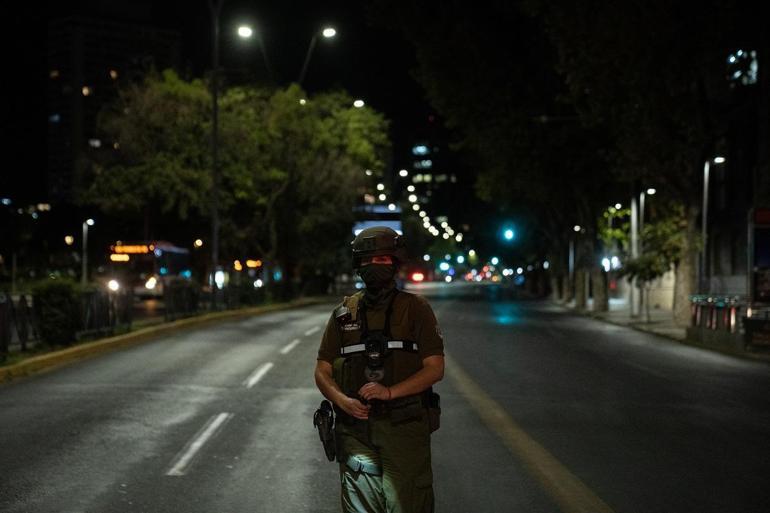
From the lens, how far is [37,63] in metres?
45.4

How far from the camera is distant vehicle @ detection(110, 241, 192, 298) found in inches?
2114

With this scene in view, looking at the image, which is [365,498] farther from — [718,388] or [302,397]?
[718,388]

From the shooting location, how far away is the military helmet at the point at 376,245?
179 inches

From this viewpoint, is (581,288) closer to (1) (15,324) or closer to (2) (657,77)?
(2) (657,77)

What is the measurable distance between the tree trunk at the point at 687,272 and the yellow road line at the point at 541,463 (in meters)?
19.4

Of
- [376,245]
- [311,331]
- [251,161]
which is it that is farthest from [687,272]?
[376,245]

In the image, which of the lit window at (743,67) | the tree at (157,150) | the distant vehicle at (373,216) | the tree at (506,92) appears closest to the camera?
the lit window at (743,67)

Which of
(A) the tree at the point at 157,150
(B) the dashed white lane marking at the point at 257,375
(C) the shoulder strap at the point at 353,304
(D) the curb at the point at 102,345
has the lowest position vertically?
(B) the dashed white lane marking at the point at 257,375

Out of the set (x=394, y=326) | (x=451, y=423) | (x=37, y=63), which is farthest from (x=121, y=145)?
(x=394, y=326)

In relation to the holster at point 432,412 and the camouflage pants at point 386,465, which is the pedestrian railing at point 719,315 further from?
the camouflage pants at point 386,465

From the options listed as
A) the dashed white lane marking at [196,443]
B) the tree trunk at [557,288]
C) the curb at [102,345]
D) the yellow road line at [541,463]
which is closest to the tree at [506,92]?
the curb at [102,345]

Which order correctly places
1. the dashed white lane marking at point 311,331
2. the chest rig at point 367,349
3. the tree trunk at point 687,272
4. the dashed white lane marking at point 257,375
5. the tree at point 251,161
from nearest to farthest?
the chest rig at point 367,349
the dashed white lane marking at point 257,375
the dashed white lane marking at point 311,331
the tree trunk at point 687,272
the tree at point 251,161

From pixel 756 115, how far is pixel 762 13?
9520mm

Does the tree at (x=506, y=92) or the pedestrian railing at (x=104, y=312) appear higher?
the tree at (x=506, y=92)
